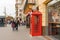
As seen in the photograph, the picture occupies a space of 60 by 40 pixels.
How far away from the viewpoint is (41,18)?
17.6 metres

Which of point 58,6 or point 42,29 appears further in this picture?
point 42,29

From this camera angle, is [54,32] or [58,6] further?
[54,32]

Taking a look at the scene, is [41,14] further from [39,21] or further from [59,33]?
[59,33]

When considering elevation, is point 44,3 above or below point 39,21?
above

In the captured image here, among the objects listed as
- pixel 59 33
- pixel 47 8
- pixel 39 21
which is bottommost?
pixel 59 33

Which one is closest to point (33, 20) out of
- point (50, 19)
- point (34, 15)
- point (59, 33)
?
point (34, 15)

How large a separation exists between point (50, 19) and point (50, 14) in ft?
1.47

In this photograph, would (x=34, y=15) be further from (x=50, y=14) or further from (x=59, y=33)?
(x=59, y=33)

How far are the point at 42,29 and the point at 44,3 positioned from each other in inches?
93.8

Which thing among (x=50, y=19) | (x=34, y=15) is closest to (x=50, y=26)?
(x=50, y=19)

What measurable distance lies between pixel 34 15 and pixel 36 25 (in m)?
0.96

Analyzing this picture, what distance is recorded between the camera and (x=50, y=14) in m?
17.2

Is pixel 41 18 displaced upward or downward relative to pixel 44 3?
downward

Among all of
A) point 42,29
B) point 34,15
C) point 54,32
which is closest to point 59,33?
point 54,32
